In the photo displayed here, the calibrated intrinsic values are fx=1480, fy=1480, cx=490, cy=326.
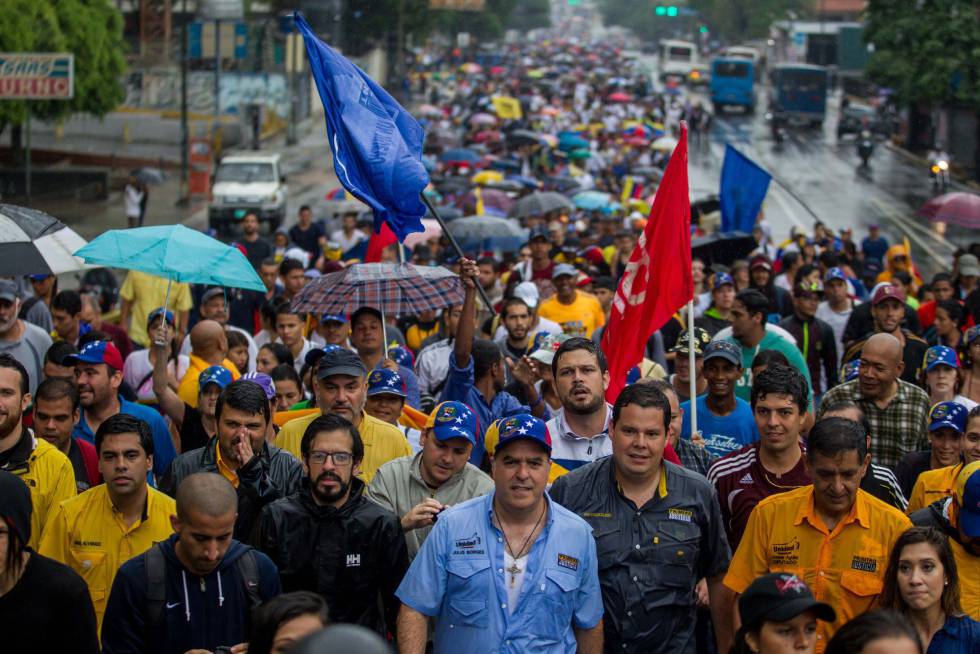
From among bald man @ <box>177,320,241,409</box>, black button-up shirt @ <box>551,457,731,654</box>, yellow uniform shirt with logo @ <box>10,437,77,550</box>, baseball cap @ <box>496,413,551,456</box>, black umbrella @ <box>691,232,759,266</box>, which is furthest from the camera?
black umbrella @ <box>691,232,759,266</box>

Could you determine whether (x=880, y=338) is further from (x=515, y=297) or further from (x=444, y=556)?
(x=444, y=556)

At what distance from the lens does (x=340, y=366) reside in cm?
750

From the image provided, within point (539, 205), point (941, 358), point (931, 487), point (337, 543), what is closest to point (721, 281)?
point (941, 358)

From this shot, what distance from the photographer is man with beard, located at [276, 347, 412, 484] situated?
7.42 m

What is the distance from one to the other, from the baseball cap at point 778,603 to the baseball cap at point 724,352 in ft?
11.5

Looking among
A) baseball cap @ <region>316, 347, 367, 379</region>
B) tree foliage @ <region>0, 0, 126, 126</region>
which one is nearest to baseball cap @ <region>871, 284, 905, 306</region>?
baseball cap @ <region>316, 347, 367, 379</region>

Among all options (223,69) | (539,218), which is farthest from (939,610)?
(223,69)

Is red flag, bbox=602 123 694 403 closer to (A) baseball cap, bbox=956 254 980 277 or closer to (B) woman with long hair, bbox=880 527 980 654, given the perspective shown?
(B) woman with long hair, bbox=880 527 980 654

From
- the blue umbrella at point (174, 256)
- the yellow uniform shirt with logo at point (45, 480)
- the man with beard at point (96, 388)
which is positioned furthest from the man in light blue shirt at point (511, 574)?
the blue umbrella at point (174, 256)

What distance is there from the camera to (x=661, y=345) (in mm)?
11383

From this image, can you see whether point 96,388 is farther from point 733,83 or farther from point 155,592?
point 733,83

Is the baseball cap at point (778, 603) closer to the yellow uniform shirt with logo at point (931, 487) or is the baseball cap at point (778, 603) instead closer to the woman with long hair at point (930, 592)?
the woman with long hair at point (930, 592)

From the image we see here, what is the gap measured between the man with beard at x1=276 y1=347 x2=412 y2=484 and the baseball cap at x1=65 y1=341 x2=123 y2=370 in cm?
121

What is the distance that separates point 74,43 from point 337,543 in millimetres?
35888
